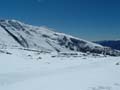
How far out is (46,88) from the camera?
36.6 feet

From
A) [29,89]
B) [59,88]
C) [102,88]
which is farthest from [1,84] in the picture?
[102,88]

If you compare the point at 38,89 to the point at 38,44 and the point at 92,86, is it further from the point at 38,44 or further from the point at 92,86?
the point at 38,44

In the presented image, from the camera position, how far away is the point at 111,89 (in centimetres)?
1111

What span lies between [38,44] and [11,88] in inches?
7403

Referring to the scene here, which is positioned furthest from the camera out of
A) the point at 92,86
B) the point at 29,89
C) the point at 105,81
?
the point at 105,81

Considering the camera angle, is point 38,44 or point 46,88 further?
point 38,44

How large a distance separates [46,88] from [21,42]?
185386 mm

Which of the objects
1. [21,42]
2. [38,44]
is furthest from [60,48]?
[21,42]

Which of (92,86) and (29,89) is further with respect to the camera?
(92,86)

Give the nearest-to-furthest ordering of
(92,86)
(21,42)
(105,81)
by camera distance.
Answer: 1. (92,86)
2. (105,81)
3. (21,42)

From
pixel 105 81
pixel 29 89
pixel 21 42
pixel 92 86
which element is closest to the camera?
pixel 29 89

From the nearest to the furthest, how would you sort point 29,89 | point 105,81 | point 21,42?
point 29,89 < point 105,81 < point 21,42

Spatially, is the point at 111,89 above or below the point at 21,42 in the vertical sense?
below

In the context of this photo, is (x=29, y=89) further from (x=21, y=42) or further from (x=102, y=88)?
(x=21, y=42)
